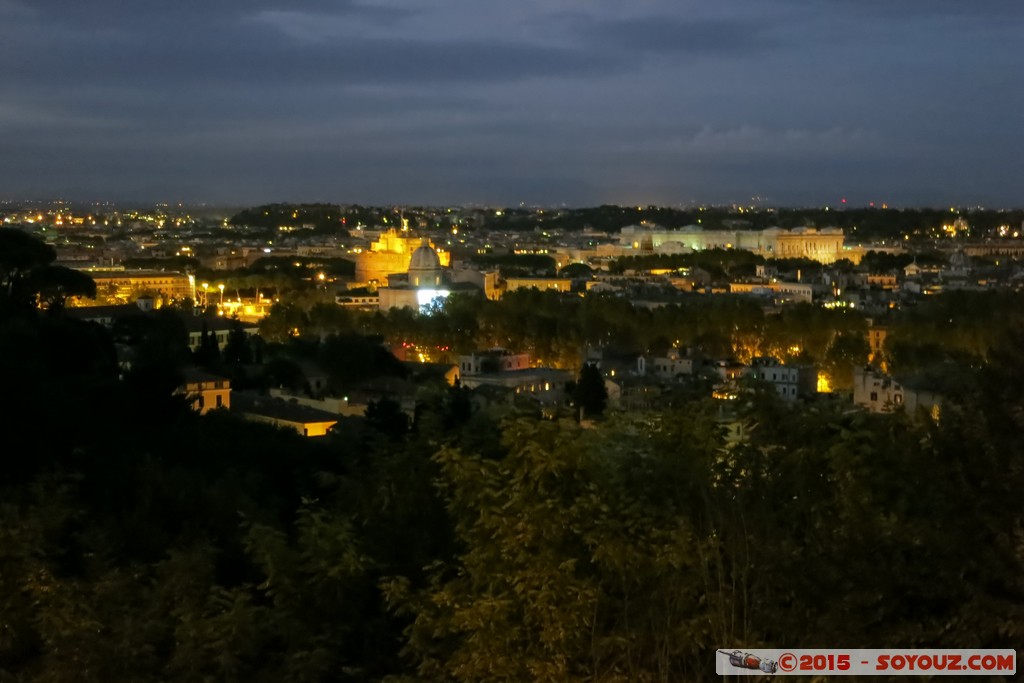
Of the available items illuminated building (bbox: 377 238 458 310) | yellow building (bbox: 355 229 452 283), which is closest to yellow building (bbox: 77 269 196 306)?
illuminated building (bbox: 377 238 458 310)

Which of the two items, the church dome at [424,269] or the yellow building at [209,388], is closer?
the yellow building at [209,388]

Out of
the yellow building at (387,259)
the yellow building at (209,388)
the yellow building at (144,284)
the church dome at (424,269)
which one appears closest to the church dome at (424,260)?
the church dome at (424,269)

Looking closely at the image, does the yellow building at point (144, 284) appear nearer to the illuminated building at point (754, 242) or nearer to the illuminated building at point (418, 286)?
the illuminated building at point (418, 286)

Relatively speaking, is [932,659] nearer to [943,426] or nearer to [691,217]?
[943,426]

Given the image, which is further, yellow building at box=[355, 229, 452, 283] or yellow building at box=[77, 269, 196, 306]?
yellow building at box=[355, 229, 452, 283]

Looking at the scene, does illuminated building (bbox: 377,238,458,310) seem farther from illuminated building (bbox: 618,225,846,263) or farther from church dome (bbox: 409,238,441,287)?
illuminated building (bbox: 618,225,846,263)

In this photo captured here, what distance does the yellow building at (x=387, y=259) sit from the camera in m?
49.5

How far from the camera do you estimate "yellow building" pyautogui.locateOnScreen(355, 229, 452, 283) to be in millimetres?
49469

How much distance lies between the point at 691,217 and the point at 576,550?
342ft

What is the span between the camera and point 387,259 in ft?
166

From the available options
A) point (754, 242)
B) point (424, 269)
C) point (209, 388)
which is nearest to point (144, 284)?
point (424, 269)

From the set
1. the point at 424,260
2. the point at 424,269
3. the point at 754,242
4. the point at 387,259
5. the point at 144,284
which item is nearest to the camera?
the point at 144,284

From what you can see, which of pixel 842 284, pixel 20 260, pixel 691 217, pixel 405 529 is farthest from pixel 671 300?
pixel 691 217

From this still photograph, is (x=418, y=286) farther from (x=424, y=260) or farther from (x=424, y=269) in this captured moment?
(x=424, y=260)
